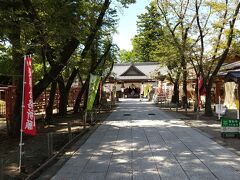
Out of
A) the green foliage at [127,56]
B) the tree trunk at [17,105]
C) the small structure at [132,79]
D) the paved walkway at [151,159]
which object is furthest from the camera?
the green foliage at [127,56]

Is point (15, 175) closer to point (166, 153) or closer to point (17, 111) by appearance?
point (166, 153)

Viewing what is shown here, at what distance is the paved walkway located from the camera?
7922mm

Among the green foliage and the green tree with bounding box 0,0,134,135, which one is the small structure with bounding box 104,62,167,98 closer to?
the green foliage

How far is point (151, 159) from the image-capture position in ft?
31.7

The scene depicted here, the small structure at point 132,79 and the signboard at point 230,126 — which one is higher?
the small structure at point 132,79

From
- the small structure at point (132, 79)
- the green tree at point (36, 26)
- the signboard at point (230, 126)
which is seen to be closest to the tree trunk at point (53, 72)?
the green tree at point (36, 26)

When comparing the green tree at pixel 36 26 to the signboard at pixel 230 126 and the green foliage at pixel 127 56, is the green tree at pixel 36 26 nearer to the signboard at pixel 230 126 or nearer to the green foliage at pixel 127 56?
the signboard at pixel 230 126

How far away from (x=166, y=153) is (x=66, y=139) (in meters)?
4.54

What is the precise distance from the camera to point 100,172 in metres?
8.19

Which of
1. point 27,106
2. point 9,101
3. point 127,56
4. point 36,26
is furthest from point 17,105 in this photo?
point 127,56

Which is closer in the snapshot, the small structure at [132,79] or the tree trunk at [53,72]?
the tree trunk at [53,72]

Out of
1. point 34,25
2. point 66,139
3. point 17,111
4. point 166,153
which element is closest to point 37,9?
point 34,25

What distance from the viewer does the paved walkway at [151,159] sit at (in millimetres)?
7922

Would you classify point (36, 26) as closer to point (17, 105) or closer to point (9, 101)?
point (17, 105)
